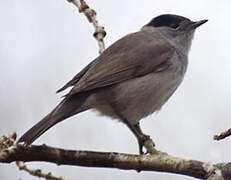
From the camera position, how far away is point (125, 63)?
13.5 feet

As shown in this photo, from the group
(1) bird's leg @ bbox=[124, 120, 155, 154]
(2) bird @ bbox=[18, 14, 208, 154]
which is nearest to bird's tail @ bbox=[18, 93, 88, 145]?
(2) bird @ bbox=[18, 14, 208, 154]

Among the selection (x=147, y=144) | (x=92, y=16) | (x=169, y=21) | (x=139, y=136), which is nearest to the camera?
(x=147, y=144)

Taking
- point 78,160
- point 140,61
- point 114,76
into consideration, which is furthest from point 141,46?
point 78,160

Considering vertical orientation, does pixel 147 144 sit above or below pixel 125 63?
below

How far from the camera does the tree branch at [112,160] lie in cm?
208

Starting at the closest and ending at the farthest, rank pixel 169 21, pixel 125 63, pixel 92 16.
→ pixel 125 63
pixel 92 16
pixel 169 21

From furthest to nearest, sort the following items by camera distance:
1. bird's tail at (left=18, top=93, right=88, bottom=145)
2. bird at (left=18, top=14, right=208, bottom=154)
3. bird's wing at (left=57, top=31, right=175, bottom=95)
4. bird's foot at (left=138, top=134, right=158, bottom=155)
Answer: bird's wing at (left=57, top=31, right=175, bottom=95)
bird at (left=18, top=14, right=208, bottom=154)
bird's foot at (left=138, top=134, right=158, bottom=155)
bird's tail at (left=18, top=93, right=88, bottom=145)

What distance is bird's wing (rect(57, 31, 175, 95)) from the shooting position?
3811 millimetres

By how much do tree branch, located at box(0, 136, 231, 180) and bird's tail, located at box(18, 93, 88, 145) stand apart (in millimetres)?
713

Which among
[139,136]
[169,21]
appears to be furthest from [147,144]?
[169,21]

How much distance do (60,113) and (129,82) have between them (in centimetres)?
82

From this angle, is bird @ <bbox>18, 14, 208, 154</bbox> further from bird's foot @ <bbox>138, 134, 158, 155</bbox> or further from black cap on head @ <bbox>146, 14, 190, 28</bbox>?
black cap on head @ <bbox>146, 14, 190, 28</bbox>

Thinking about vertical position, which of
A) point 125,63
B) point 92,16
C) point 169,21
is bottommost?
point 125,63

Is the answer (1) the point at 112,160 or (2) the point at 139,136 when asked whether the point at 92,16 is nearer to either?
(2) the point at 139,136
